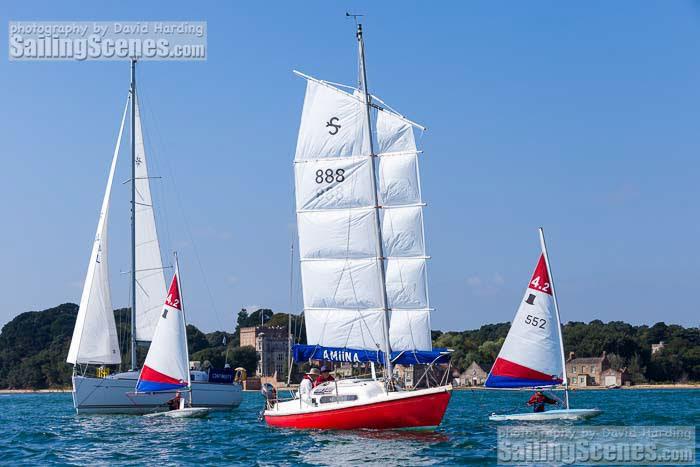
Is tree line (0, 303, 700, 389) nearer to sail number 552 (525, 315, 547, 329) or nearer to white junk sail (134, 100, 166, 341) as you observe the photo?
white junk sail (134, 100, 166, 341)

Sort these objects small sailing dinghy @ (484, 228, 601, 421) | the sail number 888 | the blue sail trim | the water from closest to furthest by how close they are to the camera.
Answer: the water, the blue sail trim, the sail number 888, small sailing dinghy @ (484, 228, 601, 421)

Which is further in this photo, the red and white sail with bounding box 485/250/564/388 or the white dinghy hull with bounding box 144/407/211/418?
the white dinghy hull with bounding box 144/407/211/418

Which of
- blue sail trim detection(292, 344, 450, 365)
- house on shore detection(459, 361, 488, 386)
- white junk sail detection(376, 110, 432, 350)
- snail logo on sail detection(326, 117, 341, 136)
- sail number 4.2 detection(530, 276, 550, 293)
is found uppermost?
snail logo on sail detection(326, 117, 341, 136)

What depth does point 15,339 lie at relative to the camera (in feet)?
625

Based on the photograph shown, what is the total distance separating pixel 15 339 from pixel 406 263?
537 feet

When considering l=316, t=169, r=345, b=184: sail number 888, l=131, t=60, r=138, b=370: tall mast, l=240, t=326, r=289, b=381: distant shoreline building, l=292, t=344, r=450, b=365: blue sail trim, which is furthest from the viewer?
l=240, t=326, r=289, b=381: distant shoreline building

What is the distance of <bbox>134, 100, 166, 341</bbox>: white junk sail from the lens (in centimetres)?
5538

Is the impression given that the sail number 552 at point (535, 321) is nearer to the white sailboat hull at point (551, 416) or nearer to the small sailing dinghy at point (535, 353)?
the small sailing dinghy at point (535, 353)

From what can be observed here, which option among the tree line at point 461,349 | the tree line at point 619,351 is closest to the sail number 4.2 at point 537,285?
the tree line at point 461,349

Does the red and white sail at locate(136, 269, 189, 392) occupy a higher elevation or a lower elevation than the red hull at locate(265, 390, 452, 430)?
higher

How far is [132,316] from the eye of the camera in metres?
55.4

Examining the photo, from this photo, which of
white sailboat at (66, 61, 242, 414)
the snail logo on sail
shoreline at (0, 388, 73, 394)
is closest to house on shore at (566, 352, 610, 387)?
shoreline at (0, 388, 73, 394)

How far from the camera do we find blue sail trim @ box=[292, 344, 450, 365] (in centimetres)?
3872

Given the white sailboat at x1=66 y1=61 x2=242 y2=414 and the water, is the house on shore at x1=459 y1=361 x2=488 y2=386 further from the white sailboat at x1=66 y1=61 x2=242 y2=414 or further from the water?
the water
